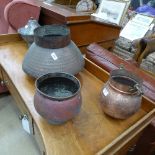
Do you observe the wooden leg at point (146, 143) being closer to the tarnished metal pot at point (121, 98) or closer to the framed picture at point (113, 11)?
the tarnished metal pot at point (121, 98)

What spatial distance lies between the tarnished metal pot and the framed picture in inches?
41.9

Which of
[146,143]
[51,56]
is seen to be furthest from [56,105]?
[146,143]

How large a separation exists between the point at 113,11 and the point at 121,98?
1260 millimetres

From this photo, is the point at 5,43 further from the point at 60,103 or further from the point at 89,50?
the point at 60,103

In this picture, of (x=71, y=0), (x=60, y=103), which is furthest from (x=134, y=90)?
(x=71, y=0)

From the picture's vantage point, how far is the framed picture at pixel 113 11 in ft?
5.57

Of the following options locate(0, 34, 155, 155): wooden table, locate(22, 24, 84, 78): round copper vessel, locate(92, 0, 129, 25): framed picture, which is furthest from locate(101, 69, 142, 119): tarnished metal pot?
locate(92, 0, 129, 25): framed picture

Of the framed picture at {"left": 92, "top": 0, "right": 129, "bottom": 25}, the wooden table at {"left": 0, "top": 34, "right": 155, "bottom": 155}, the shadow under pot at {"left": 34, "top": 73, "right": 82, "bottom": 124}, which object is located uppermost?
the framed picture at {"left": 92, "top": 0, "right": 129, "bottom": 25}

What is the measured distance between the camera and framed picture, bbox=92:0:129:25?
5.57ft

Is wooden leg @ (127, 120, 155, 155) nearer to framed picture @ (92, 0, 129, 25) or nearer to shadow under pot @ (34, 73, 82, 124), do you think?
shadow under pot @ (34, 73, 82, 124)

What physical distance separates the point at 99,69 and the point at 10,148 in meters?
0.85

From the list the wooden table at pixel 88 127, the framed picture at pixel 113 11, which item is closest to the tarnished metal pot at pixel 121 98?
the wooden table at pixel 88 127

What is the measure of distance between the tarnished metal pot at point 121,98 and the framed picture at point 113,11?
106 cm

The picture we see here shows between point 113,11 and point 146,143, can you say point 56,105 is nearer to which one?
point 146,143
